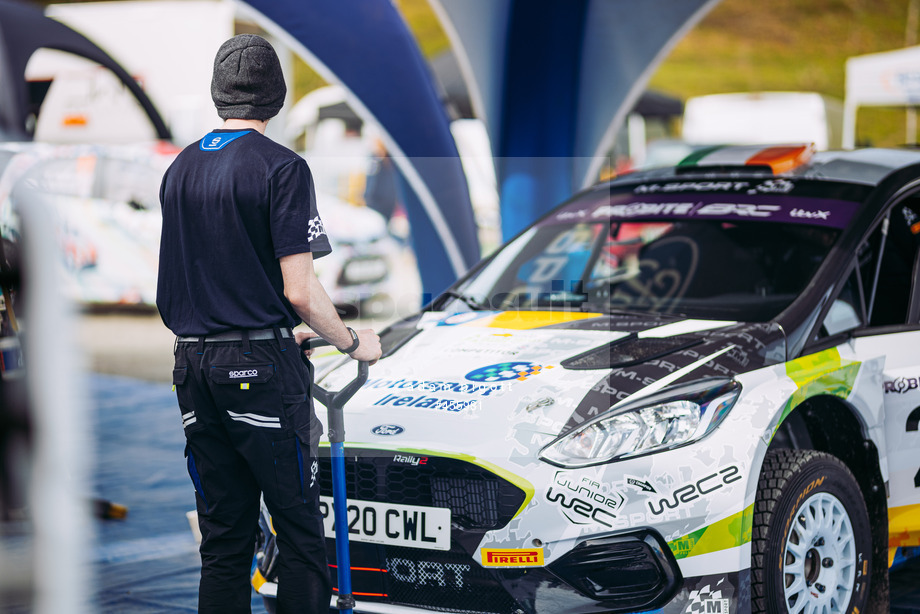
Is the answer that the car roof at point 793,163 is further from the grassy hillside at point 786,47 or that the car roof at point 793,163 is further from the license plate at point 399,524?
the grassy hillside at point 786,47

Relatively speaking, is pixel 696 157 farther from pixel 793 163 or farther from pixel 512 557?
pixel 512 557

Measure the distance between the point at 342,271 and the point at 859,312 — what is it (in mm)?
9240

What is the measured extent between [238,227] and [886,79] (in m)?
19.2

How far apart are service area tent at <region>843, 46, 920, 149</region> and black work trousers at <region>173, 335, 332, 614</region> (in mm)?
18595

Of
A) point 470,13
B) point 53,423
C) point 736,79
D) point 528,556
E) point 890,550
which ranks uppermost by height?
point 736,79

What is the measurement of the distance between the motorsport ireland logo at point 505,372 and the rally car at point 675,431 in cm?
1

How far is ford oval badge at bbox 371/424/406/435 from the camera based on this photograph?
125 inches

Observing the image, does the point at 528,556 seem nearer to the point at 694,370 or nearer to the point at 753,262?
the point at 694,370

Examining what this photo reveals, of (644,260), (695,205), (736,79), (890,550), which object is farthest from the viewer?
(736,79)

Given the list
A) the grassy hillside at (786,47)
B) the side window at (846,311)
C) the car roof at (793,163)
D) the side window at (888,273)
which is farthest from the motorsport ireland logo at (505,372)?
the grassy hillside at (786,47)

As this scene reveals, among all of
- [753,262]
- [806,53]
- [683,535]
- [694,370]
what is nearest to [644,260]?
[753,262]

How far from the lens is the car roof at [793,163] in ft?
13.8

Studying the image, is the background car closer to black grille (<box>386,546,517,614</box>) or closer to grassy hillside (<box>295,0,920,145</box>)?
black grille (<box>386,546,517,614</box>)

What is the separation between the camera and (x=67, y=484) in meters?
1.53
